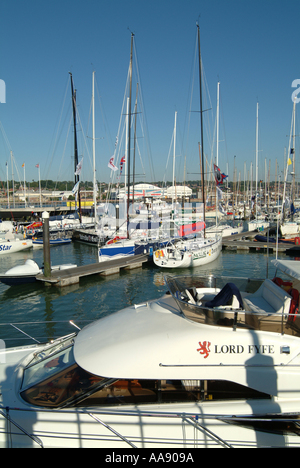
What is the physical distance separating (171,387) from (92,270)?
49.4 ft

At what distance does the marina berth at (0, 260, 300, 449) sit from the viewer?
3.63m

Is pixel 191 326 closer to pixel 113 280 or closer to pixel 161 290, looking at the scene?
pixel 161 290

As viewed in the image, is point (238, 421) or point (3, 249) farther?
point (3, 249)

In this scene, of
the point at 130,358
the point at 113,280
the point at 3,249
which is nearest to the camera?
the point at 130,358

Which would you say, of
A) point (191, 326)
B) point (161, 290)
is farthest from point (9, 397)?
point (161, 290)

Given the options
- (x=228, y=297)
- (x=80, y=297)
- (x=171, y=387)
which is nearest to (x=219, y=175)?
(x=80, y=297)

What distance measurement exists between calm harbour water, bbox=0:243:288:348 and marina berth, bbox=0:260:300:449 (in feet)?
16.0

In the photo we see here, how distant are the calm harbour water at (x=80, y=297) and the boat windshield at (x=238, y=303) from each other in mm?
4984

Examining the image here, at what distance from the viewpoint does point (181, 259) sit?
20016mm

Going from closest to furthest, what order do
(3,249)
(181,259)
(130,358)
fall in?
(130,358) < (181,259) < (3,249)

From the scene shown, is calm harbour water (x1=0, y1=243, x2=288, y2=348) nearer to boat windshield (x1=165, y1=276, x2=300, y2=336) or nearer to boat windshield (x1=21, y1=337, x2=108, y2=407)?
boat windshield (x1=21, y1=337, x2=108, y2=407)

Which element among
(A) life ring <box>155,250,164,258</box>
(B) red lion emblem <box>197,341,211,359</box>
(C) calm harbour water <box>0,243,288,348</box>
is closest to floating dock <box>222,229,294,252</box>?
(C) calm harbour water <box>0,243,288,348</box>

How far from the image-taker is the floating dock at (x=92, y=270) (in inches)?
653

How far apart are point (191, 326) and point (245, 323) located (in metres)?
0.72
